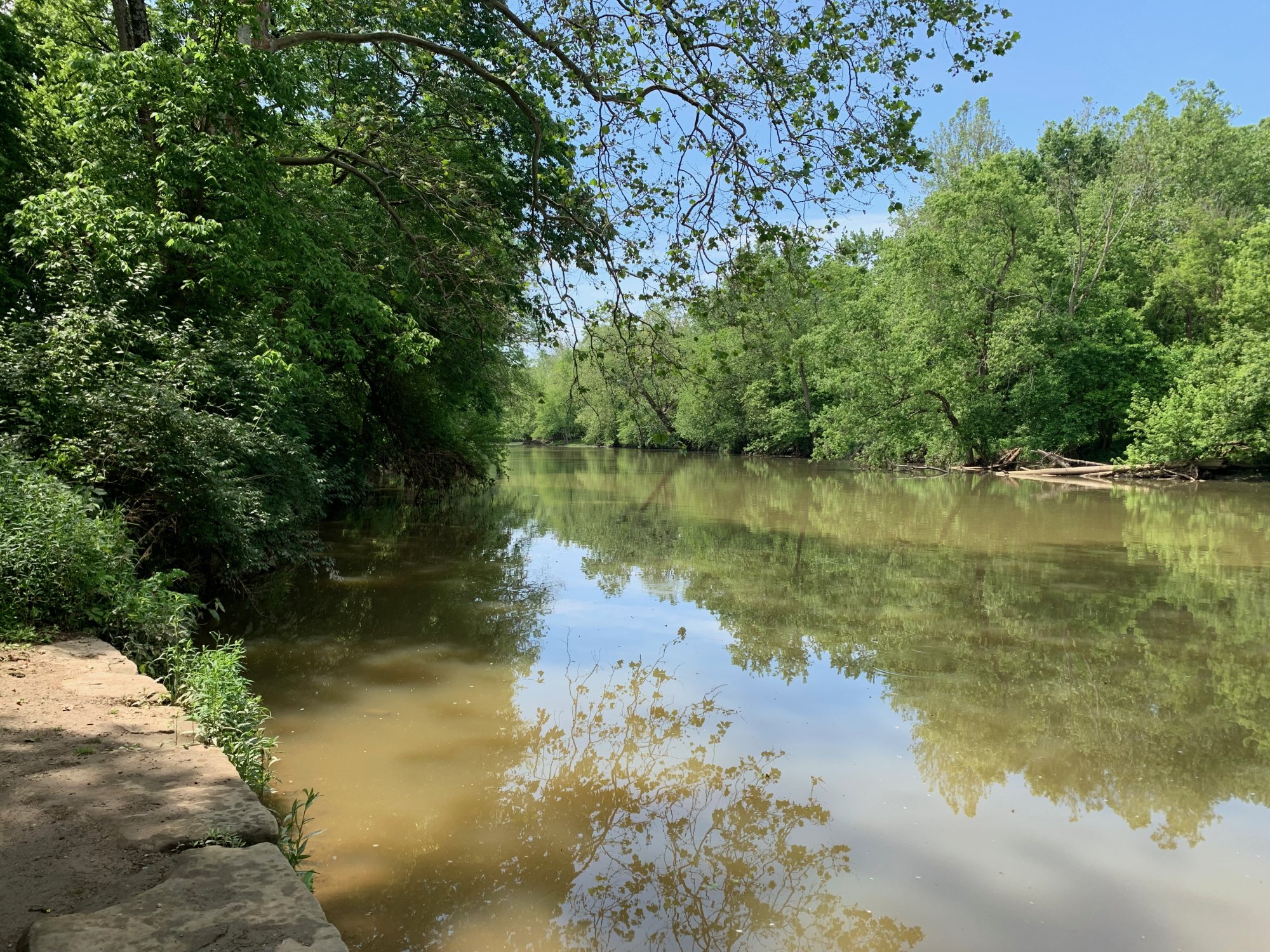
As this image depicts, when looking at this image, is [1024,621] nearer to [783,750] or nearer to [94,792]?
[783,750]

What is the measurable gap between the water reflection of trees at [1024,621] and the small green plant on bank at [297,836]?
354cm

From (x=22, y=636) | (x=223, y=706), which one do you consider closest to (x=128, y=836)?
(x=223, y=706)

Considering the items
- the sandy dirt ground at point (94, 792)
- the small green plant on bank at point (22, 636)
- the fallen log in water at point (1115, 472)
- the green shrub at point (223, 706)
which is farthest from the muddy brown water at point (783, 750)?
the fallen log in water at point (1115, 472)

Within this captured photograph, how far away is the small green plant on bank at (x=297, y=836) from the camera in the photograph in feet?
11.0

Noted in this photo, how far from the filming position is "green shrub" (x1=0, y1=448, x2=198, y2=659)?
493cm

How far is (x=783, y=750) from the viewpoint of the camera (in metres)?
5.34

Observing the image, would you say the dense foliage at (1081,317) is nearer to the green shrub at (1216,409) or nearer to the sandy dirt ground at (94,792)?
the green shrub at (1216,409)

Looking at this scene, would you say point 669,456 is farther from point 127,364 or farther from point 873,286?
point 127,364

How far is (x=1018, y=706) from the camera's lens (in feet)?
20.0

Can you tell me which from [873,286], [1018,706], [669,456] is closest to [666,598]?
[1018,706]

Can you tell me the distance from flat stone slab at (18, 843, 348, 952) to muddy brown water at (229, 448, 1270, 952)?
1.08m

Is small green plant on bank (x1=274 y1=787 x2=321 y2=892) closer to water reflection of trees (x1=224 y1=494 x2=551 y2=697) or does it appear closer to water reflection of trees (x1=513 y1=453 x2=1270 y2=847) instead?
water reflection of trees (x1=224 y1=494 x2=551 y2=697)

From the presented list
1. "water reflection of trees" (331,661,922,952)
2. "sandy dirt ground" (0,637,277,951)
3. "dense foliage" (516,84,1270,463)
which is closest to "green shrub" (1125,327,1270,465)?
"dense foliage" (516,84,1270,463)

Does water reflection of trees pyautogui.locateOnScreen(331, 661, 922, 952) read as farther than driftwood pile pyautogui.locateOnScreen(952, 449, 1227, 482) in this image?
No
